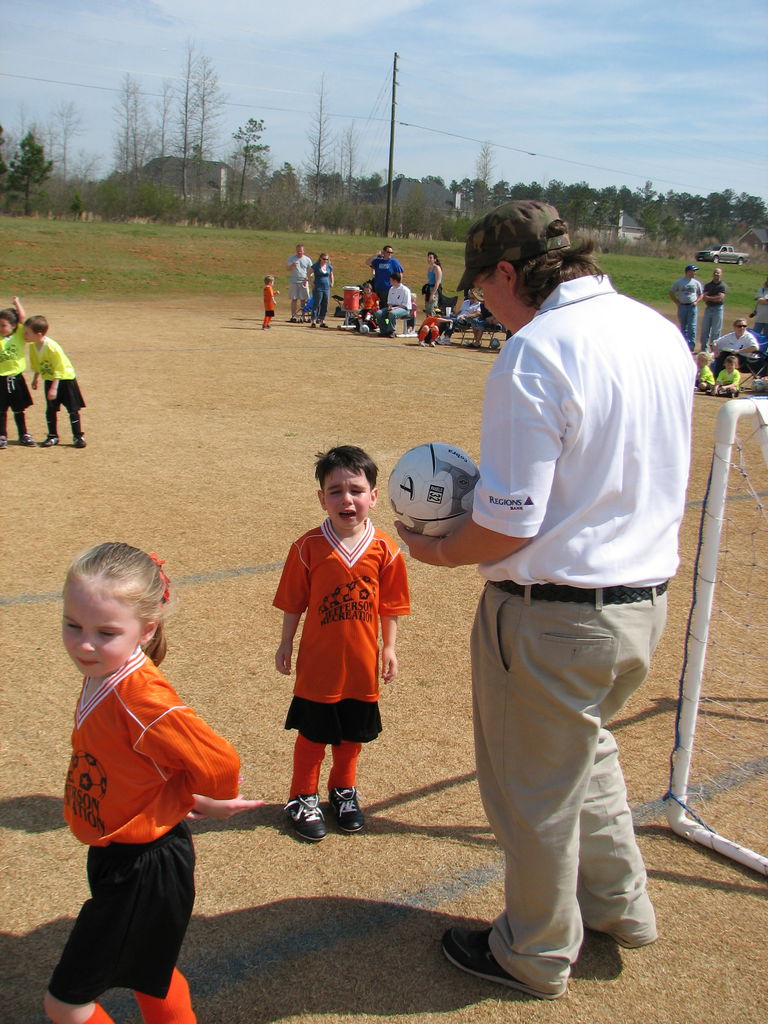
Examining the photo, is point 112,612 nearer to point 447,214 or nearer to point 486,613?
point 486,613

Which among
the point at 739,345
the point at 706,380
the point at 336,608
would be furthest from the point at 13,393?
the point at 739,345

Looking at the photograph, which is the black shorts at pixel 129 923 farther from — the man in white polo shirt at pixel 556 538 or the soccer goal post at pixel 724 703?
the soccer goal post at pixel 724 703

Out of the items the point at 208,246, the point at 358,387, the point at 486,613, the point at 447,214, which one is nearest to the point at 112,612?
the point at 486,613

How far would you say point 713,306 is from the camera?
19516 mm

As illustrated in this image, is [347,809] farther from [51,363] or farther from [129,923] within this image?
[51,363]

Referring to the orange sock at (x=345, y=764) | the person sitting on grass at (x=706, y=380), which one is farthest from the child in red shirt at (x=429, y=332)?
the orange sock at (x=345, y=764)

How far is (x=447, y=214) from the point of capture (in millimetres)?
66188

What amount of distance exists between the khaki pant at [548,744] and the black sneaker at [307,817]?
90 centimetres

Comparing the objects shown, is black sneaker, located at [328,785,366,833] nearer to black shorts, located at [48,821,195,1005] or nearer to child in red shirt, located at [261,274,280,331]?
black shorts, located at [48,821,195,1005]

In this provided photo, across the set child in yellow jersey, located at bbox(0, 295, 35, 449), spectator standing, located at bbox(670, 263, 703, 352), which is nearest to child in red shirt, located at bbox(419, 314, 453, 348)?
spectator standing, located at bbox(670, 263, 703, 352)

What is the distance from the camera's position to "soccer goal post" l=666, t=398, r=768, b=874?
326 cm

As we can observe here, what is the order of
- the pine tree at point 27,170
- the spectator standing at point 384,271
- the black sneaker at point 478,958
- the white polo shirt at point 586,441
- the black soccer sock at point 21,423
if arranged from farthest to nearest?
the pine tree at point 27,170 → the spectator standing at point 384,271 → the black soccer sock at point 21,423 → the black sneaker at point 478,958 → the white polo shirt at point 586,441

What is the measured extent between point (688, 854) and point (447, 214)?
67282mm

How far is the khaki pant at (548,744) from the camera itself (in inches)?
92.4
